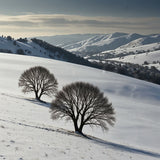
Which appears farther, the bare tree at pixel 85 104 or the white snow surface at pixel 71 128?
the bare tree at pixel 85 104

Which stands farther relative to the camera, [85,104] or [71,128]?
[71,128]

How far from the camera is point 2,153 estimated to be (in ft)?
43.9

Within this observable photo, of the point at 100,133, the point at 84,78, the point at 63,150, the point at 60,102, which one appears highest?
the point at 84,78

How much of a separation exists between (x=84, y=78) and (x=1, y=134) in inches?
3208

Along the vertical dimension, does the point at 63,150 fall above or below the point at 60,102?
below

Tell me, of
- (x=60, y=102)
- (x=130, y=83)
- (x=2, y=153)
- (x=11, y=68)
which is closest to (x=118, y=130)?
(x=60, y=102)

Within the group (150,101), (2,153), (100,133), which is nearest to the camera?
(2,153)

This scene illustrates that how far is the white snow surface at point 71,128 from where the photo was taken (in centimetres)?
1700

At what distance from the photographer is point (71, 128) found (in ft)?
127

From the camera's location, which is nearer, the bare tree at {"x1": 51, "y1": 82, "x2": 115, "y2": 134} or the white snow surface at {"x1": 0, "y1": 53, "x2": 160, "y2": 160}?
the white snow surface at {"x1": 0, "y1": 53, "x2": 160, "y2": 160}

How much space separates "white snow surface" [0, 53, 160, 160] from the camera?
17000 mm

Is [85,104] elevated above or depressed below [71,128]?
above

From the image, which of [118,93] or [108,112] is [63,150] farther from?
[118,93]

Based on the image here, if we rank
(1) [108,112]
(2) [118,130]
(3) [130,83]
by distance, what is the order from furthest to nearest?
(3) [130,83]
(2) [118,130]
(1) [108,112]
